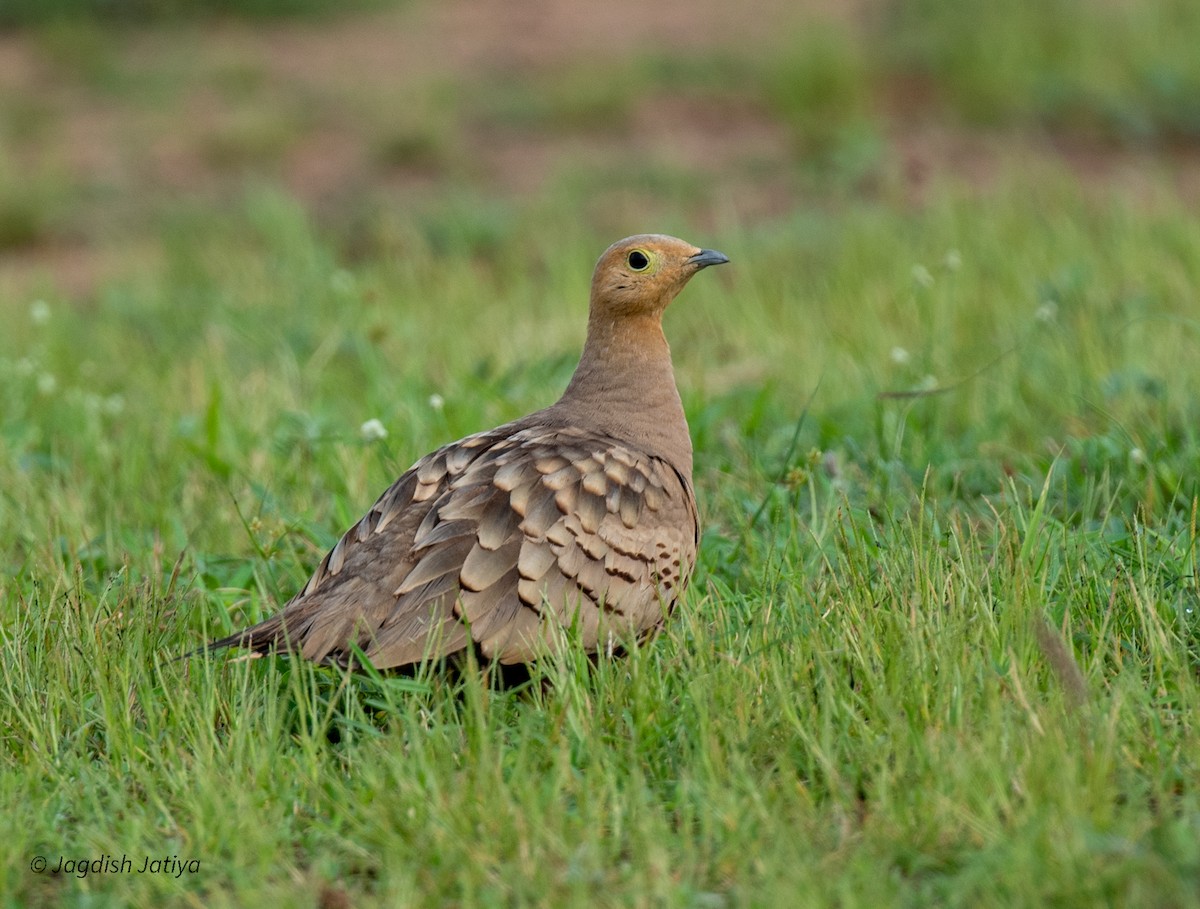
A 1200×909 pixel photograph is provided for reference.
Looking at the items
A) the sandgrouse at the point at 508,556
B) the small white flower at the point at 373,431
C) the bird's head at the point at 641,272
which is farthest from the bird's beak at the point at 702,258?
the small white flower at the point at 373,431

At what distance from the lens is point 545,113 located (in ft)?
35.1

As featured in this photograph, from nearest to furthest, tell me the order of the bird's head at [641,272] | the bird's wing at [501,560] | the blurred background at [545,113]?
the bird's wing at [501,560]
the bird's head at [641,272]
the blurred background at [545,113]

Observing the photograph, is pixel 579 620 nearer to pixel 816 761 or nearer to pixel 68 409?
pixel 816 761

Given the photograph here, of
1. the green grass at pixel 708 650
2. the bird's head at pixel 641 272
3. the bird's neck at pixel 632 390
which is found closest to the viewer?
the green grass at pixel 708 650

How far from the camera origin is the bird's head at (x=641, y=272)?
4594 millimetres

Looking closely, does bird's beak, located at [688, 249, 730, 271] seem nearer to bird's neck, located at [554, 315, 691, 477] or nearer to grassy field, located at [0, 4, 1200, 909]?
bird's neck, located at [554, 315, 691, 477]

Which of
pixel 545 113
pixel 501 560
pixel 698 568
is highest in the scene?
pixel 545 113

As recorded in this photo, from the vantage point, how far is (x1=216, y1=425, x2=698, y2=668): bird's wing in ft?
12.0

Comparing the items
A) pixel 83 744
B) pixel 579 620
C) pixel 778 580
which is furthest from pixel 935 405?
pixel 83 744

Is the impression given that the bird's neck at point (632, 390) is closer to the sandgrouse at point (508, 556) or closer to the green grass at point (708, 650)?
the sandgrouse at point (508, 556)

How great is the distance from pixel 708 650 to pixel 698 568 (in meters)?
0.81

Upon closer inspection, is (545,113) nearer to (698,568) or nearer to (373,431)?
(373,431)

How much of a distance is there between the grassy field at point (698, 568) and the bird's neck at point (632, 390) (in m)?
0.38

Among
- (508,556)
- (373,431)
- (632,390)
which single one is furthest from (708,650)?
(373,431)
